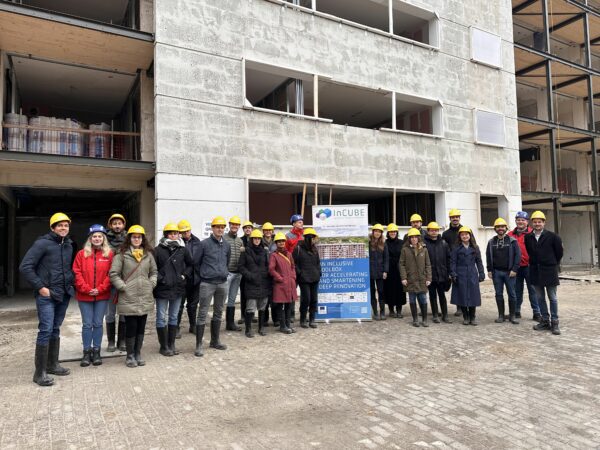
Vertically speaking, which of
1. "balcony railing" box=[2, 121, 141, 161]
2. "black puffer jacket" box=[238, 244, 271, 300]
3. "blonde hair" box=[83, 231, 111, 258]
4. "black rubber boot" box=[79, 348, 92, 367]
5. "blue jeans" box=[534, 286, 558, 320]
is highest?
"balcony railing" box=[2, 121, 141, 161]

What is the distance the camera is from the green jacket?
545cm

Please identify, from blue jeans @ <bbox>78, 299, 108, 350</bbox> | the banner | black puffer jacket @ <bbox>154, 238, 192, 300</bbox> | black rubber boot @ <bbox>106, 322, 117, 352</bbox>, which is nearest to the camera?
blue jeans @ <bbox>78, 299, 108, 350</bbox>

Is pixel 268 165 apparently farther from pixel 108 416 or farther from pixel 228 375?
pixel 108 416

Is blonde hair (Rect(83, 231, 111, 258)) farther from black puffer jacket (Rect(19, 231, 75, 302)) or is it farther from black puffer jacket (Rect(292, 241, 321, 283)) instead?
black puffer jacket (Rect(292, 241, 321, 283))

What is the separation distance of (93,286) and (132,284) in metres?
0.47

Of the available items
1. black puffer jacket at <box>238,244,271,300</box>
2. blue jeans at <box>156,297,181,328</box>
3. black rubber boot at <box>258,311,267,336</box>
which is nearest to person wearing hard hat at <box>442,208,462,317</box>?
black puffer jacket at <box>238,244,271,300</box>

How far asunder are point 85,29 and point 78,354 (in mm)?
7116

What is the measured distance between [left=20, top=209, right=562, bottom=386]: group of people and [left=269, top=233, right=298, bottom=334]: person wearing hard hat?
0.06 ft

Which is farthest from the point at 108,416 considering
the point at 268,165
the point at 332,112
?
the point at 332,112

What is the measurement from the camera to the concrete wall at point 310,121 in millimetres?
10469

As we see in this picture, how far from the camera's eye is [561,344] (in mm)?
6445

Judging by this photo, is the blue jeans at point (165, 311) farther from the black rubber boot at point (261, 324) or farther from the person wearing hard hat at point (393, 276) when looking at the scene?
the person wearing hard hat at point (393, 276)

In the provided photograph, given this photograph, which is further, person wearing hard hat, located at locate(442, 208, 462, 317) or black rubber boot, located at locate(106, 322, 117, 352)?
person wearing hard hat, located at locate(442, 208, 462, 317)

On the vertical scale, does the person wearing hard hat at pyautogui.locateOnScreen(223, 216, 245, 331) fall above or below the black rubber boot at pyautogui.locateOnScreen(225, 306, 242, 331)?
above
